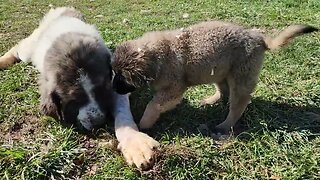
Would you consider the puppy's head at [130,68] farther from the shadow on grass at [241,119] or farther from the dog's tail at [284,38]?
the dog's tail at [284,38]

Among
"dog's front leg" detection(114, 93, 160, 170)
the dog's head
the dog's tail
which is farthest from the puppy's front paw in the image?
the dog's tail

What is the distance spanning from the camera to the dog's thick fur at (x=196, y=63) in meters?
4.53

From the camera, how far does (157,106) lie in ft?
14.9

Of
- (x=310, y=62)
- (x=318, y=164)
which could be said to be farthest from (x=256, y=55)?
(x=310, y=62)

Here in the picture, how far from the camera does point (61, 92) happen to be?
4574 millimetres

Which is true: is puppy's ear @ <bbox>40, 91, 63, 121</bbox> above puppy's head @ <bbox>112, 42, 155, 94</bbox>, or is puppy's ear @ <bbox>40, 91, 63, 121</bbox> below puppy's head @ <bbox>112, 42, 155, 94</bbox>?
below

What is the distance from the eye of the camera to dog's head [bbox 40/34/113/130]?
452 centimetres

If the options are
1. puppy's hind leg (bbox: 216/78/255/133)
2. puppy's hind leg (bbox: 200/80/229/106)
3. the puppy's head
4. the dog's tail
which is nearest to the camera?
the puppy's head

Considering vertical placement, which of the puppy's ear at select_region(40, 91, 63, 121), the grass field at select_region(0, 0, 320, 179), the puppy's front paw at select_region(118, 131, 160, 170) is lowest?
the grass field at select_region(0, 0, 320, 179)

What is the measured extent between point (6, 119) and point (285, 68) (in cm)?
328

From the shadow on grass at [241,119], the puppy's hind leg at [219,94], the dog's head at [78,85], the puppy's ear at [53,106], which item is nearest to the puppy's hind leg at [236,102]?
the shadow on grass at [241,119]

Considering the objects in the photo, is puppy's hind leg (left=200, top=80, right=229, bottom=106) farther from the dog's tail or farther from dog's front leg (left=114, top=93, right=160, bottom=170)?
dog's front leg (left=114, top=93, right=160, bottom=170)

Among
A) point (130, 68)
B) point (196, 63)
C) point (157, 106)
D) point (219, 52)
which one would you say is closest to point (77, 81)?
point (130, 68)

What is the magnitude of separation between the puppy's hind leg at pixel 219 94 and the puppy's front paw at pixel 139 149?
3.61 ft
